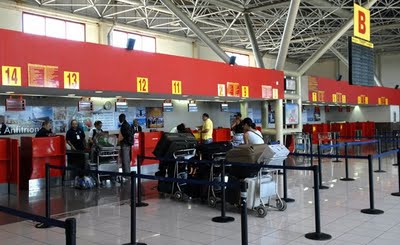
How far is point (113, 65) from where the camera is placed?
866 cm

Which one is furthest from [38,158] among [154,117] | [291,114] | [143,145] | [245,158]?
[154,117]

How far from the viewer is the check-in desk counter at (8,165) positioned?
346 inches

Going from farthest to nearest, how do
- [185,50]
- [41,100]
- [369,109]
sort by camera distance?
[369,109] → [185,50] → [41,100]

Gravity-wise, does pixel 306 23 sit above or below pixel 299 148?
above

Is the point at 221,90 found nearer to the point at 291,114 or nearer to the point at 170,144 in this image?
the point at 291,114

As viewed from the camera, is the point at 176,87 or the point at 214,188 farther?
the point at 176,87

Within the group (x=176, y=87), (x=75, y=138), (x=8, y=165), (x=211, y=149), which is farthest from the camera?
(x=75, y=138)

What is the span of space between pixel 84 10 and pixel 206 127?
10252 millimetres

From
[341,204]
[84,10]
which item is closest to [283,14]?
[84,10]

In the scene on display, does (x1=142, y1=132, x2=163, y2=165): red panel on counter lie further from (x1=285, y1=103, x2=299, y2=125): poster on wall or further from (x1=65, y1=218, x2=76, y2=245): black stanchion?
(x1=65, y1=218, x2=76, y2=245): black stanchion

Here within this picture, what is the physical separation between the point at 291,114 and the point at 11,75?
9040 millimetres

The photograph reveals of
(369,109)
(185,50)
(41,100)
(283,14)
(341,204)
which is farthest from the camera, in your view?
(369,109)

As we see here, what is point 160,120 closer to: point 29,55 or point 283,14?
point 283,14

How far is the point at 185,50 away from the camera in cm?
2303
